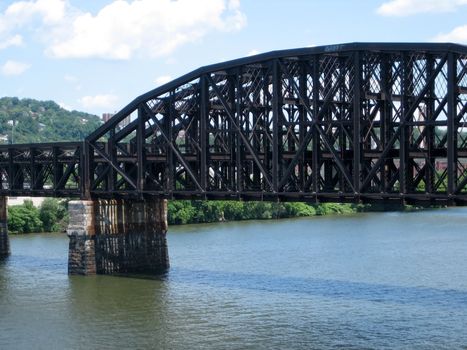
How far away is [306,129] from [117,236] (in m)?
18.4

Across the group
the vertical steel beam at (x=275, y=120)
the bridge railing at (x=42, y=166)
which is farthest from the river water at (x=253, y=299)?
the vertical steel beam at (x=275, y=120)

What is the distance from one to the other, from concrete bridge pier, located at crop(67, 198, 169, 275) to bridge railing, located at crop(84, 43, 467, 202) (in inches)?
64.9

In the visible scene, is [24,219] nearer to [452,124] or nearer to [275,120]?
[275,120]

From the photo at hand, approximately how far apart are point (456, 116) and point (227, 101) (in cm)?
1888

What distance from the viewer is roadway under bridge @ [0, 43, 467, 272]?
178ft

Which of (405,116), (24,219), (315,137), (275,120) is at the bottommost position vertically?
(24,219)

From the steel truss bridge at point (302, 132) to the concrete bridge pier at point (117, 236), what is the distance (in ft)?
5.52

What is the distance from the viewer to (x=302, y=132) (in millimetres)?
60344

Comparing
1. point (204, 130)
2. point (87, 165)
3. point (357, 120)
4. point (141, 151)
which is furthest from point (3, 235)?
point (357, 120)

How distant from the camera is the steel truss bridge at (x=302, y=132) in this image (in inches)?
2132

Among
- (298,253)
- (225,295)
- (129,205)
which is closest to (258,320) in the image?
(225,295)

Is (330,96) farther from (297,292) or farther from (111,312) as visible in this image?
(111,312)

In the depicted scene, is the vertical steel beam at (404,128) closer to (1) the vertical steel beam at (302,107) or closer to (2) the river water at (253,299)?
(1) the vertical steel beam at (302,107)

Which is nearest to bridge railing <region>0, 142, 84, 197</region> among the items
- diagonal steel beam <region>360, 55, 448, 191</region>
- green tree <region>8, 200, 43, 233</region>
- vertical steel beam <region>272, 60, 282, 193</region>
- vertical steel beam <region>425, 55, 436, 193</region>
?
vertical steel beam <region>272, 60, 282, 193</region>
